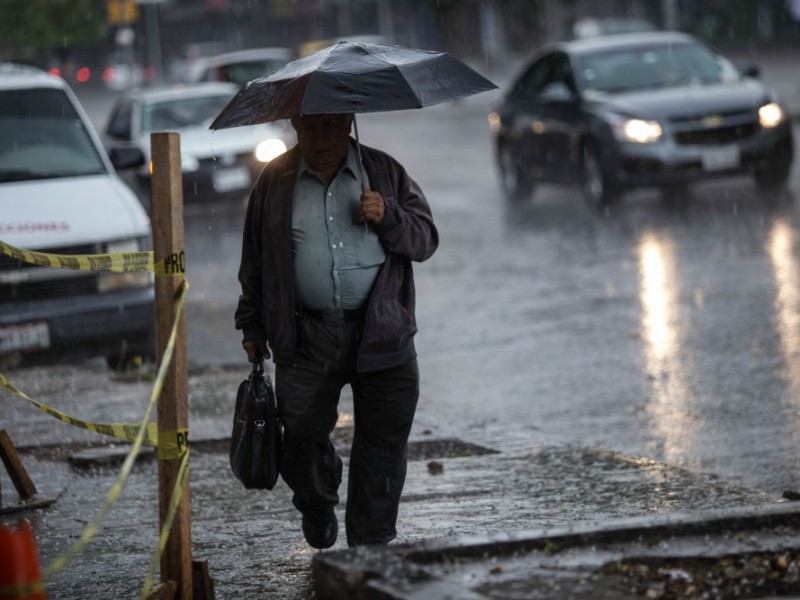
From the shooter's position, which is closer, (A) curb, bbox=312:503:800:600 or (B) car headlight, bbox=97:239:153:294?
(A) curb, bbox=312:503:800:600

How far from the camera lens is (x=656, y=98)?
16578 millimetres

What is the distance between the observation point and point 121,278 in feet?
32.7

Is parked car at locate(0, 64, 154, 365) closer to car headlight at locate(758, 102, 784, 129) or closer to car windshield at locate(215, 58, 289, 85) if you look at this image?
car headlight at locate(758, 102, 784, 129)

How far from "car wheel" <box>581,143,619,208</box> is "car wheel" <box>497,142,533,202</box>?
6.58 ft

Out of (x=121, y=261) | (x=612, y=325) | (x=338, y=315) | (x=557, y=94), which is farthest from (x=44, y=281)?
(x=557, y=94)

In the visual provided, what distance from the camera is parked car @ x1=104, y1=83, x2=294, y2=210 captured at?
18969mm

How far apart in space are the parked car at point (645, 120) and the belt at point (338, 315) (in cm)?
1127

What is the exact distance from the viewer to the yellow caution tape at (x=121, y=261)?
484 centimetres

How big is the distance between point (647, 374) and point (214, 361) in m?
3.15

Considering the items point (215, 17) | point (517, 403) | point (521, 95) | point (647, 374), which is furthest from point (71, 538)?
point (215, 17)

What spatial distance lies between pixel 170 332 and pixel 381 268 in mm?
874

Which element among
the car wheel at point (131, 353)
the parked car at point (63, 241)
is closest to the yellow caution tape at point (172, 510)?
the parked car at point (63, 241)

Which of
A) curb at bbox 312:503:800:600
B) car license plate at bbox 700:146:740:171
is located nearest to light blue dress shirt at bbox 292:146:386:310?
curb at bbox 312:503:800:600

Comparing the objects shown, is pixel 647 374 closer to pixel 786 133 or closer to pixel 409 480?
pixel 409 480
